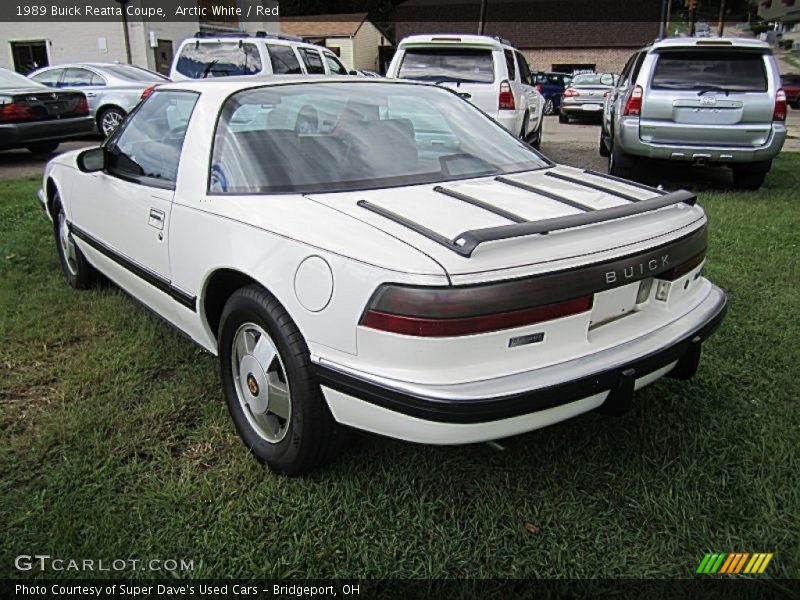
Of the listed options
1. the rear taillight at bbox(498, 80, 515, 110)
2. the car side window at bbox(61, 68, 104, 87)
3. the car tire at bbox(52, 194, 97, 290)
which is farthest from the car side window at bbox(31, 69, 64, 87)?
the car tire at bbox(52, 194, 97, 290)

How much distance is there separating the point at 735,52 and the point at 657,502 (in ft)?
21.4

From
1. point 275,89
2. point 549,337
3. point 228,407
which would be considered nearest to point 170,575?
point 228,407

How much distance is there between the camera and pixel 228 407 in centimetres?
275

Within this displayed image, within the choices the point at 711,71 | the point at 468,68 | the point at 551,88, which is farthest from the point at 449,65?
the point at 551,88

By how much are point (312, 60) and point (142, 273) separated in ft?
30.7

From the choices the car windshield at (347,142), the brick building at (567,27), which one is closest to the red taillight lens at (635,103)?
the car windshield at (347,142)

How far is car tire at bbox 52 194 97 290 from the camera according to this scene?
4.22 metres

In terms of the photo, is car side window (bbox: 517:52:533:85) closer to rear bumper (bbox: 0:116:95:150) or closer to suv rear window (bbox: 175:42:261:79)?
suv rear window (bbox: 175:42:261:79)

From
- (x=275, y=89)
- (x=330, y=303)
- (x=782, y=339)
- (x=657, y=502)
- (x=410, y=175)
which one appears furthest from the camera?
(x=782, y=339)

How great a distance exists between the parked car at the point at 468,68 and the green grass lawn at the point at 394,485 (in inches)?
215

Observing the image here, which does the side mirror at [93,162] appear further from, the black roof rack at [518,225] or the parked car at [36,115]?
the parked car at [36,115]

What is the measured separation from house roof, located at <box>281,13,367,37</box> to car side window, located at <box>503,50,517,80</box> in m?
37.9

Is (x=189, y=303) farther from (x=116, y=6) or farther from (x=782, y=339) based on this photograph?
(x=116, y=6)

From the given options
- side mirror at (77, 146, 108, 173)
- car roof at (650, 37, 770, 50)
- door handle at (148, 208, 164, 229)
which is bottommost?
door handle at (148, 208, 164, 229)
